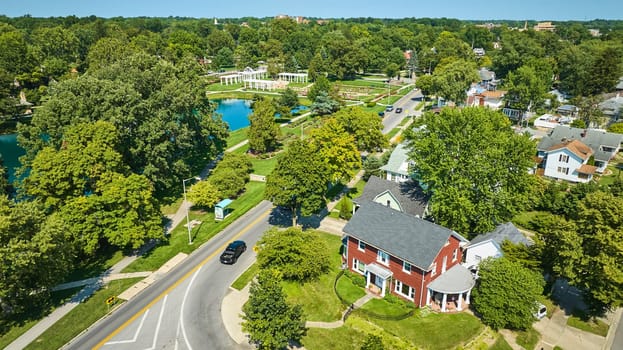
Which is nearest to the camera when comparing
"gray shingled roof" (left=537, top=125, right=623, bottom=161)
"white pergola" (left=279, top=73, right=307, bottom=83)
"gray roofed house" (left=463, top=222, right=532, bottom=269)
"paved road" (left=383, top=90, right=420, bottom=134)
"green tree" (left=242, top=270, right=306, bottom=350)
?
"green tree" (left=242, top=270, right=306, bottom=350)

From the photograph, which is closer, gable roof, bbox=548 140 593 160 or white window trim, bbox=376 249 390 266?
white window trim, bbox=376 249 390 266

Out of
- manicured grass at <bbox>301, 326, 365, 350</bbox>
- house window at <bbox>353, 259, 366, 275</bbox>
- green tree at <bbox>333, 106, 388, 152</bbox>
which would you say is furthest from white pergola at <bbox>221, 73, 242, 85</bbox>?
manicured grass at <bbox>301, 326, 365, 350</bbox>

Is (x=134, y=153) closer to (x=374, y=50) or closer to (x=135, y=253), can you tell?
(x=135, y=253)

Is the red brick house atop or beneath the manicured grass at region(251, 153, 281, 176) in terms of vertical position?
atop

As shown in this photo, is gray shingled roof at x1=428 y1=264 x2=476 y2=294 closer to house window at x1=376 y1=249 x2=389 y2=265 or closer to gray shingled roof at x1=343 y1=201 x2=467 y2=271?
gray shingled roof at x1=343 y1=201 x2=467 y2=271

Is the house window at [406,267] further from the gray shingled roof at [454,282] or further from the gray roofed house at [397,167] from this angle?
the gray roofed house at [397,167]

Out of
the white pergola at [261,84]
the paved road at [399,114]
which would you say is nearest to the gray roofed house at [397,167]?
the paved road at [399,114]
